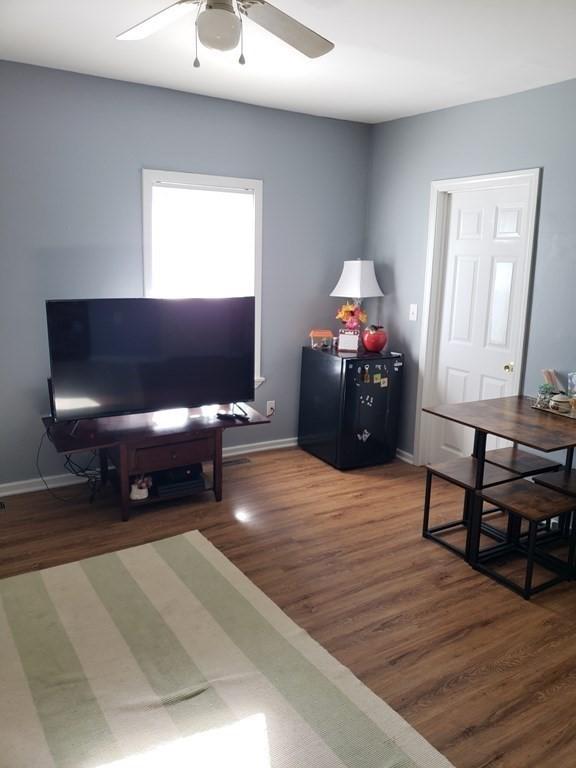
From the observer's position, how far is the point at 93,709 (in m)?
2.12

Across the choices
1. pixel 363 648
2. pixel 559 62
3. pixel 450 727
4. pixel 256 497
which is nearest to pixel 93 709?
pixel 363 648

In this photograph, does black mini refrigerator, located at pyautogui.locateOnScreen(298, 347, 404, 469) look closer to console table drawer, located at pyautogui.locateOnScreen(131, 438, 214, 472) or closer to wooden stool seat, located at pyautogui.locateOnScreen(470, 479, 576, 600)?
console table drawer, located at pyautogui.locateOnScreen(131, 438, 214, 472)

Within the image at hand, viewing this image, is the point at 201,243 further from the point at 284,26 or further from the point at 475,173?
the point at 284,26

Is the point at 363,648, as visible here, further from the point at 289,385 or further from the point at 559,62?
the point at 559,62

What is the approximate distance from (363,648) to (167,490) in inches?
65.2

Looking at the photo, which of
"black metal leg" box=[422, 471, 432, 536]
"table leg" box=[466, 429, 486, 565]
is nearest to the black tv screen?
"black metal leg" box=[422, 471, 432, 536]

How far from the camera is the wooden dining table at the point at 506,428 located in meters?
2.84

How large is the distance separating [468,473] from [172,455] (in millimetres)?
1693

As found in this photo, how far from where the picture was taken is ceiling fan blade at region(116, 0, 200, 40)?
6.95 feet

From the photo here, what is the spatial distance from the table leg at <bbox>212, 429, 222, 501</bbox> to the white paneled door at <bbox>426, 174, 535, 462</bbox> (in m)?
1.65

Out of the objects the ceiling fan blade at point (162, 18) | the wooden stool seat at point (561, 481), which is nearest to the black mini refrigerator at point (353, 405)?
the wooden stool seat at point (561, 481)

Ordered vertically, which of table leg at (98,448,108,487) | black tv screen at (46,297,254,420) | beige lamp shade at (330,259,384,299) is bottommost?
table leg at (98,448,108,487)

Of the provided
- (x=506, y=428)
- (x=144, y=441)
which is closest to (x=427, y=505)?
(x=506, y=428)

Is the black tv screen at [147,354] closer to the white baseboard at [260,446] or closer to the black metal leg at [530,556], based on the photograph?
the white baseboard at [260,446]
